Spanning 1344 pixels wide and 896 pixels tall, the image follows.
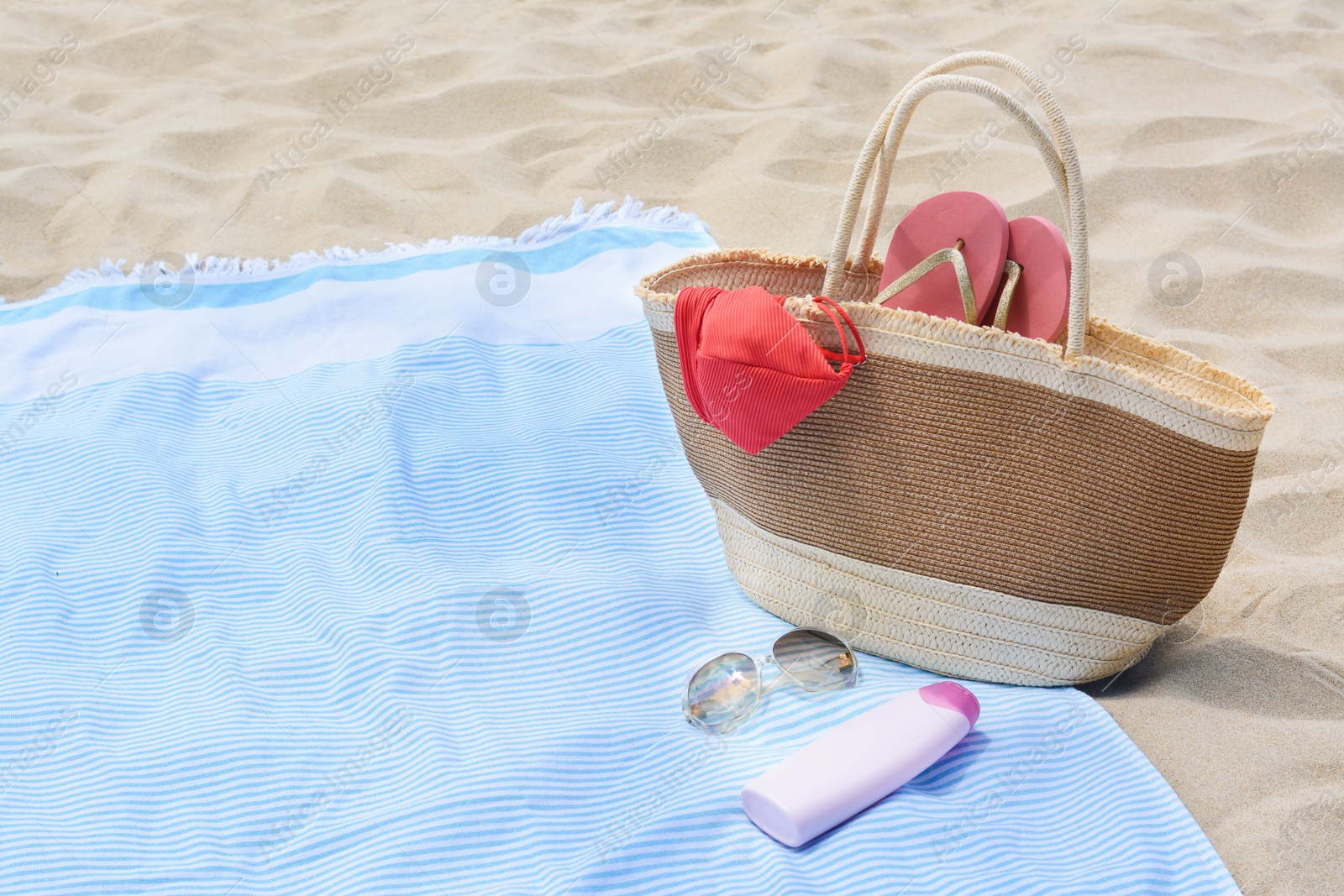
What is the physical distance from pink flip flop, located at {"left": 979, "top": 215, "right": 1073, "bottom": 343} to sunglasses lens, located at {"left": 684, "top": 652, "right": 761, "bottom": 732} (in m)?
0.49

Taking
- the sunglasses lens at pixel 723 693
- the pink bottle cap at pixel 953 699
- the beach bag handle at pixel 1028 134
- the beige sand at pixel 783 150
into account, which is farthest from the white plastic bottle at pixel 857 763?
the beach bag handle at pixel 1028 134

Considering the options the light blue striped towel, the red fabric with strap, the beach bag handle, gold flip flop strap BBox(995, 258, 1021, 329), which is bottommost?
the light blue striped towel

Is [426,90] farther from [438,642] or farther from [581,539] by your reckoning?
[438,642]

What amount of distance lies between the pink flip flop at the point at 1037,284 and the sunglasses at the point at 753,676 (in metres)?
0.43

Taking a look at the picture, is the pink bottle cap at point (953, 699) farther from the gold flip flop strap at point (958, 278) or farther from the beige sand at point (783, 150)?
the gold flip flop strap at point (958, 278)

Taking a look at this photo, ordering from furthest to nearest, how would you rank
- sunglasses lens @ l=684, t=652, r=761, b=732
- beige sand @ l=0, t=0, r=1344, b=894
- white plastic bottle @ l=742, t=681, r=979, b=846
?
1. beige sand @ l=0, t=0, r=1344, b=894
2. sunglasses lens @ l=684, t=652, r=761, b=732
3. white plastic bottle @ l=742, t=681, r=979, b=846

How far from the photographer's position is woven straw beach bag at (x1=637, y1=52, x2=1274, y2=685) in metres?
1.04

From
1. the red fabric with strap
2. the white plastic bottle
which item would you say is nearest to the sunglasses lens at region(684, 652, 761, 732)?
the white plastic bottle

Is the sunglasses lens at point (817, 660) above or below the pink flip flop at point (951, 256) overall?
below

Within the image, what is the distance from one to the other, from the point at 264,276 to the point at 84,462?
53 centimetres

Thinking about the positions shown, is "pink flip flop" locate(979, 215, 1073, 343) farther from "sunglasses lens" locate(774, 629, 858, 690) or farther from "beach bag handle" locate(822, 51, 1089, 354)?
"sunglasses lens" locate(774, 629, 858, 690)

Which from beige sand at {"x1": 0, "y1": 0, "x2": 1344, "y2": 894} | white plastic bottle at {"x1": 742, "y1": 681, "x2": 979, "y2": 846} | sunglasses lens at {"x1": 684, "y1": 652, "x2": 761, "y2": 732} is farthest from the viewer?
beige sand at {"x1": 0, "y1": 0, "x2": 1344, "y2": 894}

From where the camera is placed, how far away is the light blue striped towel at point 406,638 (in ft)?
3.27

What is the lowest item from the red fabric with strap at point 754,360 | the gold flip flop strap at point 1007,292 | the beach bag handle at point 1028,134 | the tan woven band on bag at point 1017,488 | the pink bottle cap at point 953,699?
the pink bottle cap at point 953,699
